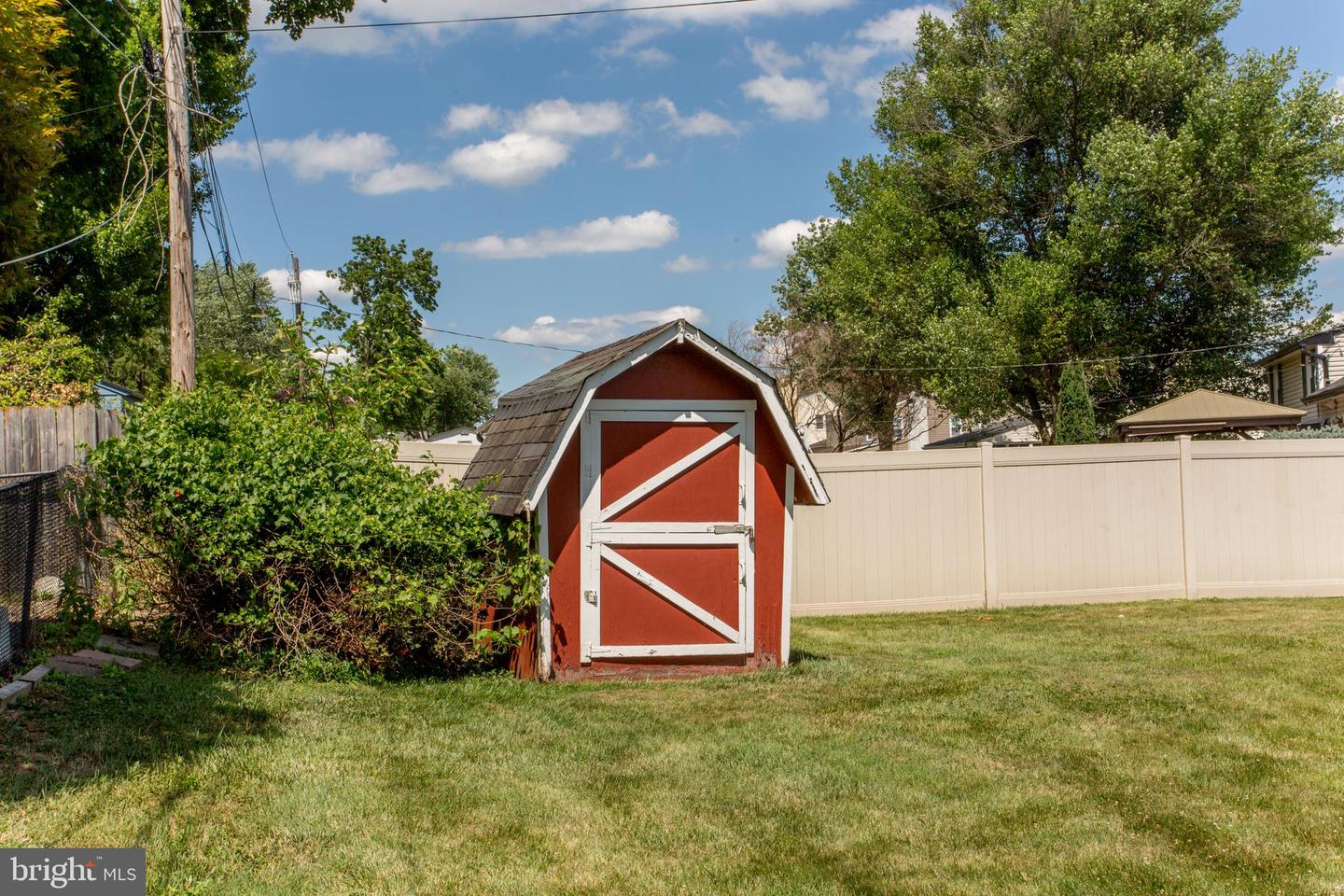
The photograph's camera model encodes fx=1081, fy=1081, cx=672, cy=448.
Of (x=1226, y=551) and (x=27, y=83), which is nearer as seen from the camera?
(x=27, y=83)

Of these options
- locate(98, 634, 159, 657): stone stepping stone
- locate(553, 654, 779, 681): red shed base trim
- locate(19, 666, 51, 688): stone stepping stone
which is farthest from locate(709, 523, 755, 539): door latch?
locate(19, 666, 51, 688): stone stepping stone

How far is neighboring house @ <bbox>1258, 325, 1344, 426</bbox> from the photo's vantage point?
27.6m

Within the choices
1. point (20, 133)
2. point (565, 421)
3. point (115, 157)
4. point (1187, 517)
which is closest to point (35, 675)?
point (20, 133)

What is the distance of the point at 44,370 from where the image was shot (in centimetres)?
1324

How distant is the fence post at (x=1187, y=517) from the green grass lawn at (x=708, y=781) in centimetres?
461

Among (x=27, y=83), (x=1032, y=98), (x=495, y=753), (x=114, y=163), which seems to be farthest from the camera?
(x=1032, y=98)

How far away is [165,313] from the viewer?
24.0m

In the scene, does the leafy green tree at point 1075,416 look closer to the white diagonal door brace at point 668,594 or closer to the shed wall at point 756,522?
the shed wall at point 756,522

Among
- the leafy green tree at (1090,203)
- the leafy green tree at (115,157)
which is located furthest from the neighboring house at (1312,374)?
the leafy green tree at (115,157)

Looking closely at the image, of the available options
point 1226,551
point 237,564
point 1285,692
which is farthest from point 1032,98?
point 237,564

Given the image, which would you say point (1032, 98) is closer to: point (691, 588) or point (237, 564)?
point (691, 588)

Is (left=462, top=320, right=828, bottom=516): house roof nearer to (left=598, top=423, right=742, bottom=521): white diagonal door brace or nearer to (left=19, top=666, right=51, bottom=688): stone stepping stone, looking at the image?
(left=598, top=423, right=742, bottom=521): white diagonal door brace

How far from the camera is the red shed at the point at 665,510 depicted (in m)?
8.23

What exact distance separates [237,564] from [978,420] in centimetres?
2440
